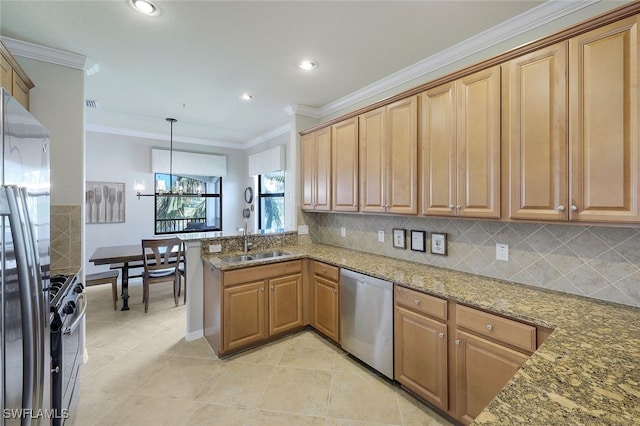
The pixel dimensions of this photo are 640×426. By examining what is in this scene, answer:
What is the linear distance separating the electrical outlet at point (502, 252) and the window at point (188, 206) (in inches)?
209

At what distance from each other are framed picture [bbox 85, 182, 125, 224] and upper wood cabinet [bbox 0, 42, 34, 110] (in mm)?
3054

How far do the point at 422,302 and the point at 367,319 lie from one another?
23.8 inches

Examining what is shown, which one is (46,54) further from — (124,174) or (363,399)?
(363,399)

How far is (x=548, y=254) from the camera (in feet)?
6.19

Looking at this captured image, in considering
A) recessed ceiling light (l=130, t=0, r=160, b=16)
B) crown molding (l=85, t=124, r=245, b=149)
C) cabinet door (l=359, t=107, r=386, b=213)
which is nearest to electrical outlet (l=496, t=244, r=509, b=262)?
cabinet door (l=359, t=107, r=386, b=213)

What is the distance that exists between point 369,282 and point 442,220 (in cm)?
86

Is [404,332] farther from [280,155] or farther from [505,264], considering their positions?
[280,155]

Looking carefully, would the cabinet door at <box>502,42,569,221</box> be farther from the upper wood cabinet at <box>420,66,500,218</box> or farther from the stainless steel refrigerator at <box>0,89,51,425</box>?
the stainless steel refrigerator at <box>0,89,51,425</box>

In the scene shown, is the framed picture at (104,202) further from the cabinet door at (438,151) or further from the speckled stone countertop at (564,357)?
the cabinet door at (438,151)

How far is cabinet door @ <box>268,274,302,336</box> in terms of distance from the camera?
9.47ft

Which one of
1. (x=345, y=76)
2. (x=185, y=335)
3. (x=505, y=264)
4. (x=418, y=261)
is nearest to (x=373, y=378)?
(x=418, y=261)

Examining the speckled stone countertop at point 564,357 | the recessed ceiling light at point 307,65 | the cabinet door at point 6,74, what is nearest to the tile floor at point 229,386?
the speckled stone countertop at point 564,357

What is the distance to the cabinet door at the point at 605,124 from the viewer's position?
1368 mm

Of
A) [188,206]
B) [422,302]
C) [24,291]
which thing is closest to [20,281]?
[24,291]
